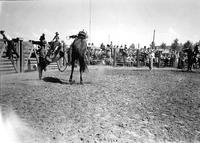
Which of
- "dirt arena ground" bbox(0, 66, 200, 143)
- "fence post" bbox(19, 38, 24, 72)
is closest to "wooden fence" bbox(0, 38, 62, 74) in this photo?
"fence post" bbox(19, 38, 24, 72)

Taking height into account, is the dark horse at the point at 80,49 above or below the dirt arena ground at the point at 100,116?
above

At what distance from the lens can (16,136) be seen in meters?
3.64

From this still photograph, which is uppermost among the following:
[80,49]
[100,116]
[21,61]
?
[80,49]

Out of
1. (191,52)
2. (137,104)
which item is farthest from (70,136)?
(191,52)

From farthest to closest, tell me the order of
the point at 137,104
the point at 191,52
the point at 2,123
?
the point at 191,52
the point at 137,104
the point at 2,123

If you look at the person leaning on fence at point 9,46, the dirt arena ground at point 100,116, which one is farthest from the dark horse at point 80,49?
the person leaning on fence at point 9,46

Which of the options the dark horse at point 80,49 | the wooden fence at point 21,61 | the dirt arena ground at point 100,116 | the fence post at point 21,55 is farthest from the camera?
the fence post at point 21,55

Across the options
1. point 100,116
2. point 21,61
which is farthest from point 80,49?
point 21,61

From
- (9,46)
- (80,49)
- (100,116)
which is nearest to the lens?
(100,116)

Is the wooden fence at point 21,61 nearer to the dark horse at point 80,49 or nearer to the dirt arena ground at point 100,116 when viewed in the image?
the dark horse at point 80,49

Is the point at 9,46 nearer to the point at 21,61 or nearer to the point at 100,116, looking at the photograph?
the point at 21,61

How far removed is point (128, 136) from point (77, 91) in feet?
10.9

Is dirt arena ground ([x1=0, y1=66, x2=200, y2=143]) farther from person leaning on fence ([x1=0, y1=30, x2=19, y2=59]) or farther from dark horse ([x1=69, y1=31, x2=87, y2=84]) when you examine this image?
person leaning on fence ([x1=0, y1=30, x2=19, y2=59])

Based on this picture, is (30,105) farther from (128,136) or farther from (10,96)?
(128,136)
